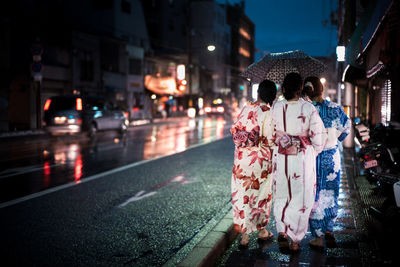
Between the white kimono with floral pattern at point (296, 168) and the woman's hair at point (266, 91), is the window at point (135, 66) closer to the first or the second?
the woman's hair at point (266, 91)

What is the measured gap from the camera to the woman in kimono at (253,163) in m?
4.78

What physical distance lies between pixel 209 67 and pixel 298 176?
6561cm

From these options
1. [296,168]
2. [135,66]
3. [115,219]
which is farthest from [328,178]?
[135,66]

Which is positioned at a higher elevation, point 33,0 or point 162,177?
point 33,0

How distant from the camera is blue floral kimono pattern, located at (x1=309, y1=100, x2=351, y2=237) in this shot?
4.91 m

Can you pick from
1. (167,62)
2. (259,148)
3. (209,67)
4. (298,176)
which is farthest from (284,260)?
(209,67)

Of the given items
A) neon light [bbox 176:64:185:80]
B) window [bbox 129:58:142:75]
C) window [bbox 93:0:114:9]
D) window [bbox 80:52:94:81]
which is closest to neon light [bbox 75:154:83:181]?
window [bbox 80:52:94:81]

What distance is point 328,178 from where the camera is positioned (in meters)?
4.95

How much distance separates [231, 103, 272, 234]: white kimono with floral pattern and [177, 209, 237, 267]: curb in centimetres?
29

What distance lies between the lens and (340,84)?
617 inches

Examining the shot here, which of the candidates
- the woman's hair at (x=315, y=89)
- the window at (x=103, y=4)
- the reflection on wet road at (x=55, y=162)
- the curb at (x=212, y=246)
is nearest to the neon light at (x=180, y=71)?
the window at (x=103, y=4)

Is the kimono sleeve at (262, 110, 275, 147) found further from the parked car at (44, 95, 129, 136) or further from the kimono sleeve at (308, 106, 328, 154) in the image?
the parked car at (44, 95, 129, 136)

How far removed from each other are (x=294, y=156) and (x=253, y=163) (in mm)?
480

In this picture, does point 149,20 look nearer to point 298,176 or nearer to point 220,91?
point 220,91
